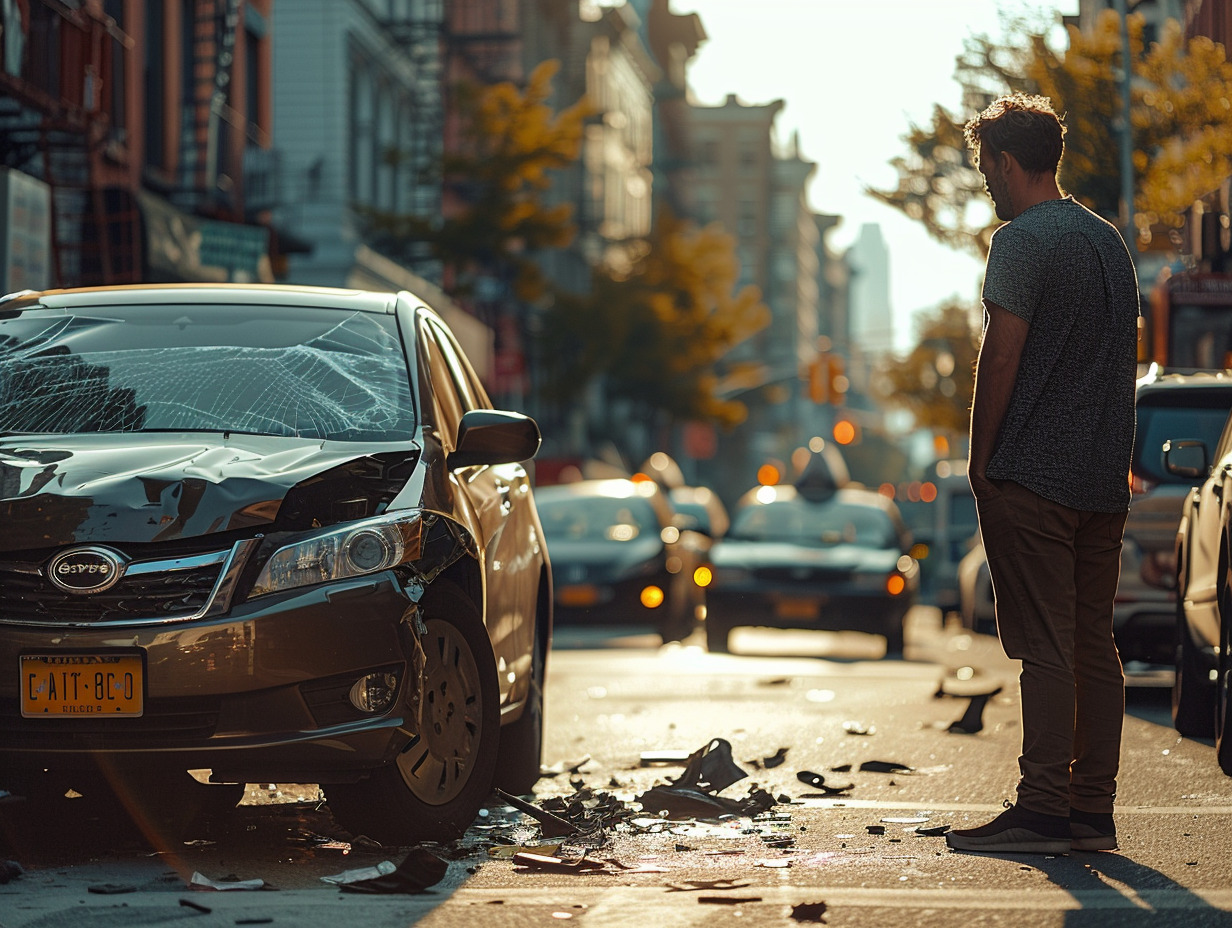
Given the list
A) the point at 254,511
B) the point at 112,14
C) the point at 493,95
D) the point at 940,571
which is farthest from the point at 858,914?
the point at 493,95

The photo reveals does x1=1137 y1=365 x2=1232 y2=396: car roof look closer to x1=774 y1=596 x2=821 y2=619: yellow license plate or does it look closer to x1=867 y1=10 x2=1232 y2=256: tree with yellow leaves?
x1=774 y1=596 x2=821 y2=619: yellow license plate

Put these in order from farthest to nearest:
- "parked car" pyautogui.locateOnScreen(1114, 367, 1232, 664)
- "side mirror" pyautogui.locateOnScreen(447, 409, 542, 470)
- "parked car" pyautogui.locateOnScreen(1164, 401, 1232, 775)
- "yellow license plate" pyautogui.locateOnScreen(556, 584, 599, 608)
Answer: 1. "yellow license plate" pyautogui.locateOnScreen(556, 584, 599, 608)
2. "parked car" pyautogui.locateOnScreen(1114, 367, 1232, 664)
3. "parked car" pyautogui.locateOnScreen(1164, 401, 1232, 775)
4. "side mirror" pyautogui.locateOnScreen(447, 409, 542, 470)

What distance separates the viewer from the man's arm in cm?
624

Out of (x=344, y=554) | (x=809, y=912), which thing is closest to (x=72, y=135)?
(x=344, y=554)

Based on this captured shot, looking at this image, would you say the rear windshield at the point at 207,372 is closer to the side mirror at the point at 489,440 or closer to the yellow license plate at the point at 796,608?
the side mirror at the point at 489,440

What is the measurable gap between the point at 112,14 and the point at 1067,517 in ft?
64.6

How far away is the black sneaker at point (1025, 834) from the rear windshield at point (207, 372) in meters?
2.13

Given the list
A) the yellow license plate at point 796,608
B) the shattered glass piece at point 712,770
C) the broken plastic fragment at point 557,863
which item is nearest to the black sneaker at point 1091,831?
the broken plastic fragment at point 557,863

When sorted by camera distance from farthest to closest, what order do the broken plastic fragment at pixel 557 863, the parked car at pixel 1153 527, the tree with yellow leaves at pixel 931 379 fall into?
1. the tree with yellow leaves at pixel 931 379
2. the parked car at pixel 1153 527
3. the broken plastic fragment at pixel 557 863

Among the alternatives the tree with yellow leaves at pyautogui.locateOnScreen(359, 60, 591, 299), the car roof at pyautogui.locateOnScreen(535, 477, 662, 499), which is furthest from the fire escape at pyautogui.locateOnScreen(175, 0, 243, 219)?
the tree with yellow leaves at pyautogui.locateOnScreen(359, 60, 591, 299)

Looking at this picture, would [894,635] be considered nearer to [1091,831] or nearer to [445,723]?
[1091,831]

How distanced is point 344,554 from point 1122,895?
7.44 feet

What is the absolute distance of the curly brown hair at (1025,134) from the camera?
21.1 ft

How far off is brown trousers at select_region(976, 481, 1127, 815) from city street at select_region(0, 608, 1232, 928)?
0.23m
